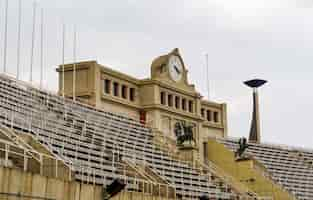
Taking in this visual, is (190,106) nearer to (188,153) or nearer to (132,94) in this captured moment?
(132,94)

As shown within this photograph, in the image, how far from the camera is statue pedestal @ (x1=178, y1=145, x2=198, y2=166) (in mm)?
31500

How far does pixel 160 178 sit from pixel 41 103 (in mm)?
6246

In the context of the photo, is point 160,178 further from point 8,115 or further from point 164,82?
point 164,82

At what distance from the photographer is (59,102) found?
28.8m

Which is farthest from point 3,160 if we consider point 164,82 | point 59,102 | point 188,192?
point 164,82

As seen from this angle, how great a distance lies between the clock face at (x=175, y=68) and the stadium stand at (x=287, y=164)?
5451 mm

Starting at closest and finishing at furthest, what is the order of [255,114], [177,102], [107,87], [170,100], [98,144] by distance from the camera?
[98,144] < [107,87] < [170,100] < [177,102] < [255,114]

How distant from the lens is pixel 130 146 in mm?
27953

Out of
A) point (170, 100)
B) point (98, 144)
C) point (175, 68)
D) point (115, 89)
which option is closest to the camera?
point (98, 144)

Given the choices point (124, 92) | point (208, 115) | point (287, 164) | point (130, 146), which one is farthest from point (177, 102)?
point (130, 146)

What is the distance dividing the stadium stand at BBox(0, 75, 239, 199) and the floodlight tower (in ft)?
55.9

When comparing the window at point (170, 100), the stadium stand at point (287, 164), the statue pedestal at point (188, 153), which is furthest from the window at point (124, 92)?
the stadium stand at point (287, 164)

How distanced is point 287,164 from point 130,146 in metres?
16.8

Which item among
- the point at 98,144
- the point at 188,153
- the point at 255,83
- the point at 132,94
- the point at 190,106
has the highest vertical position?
the point at 255,83
